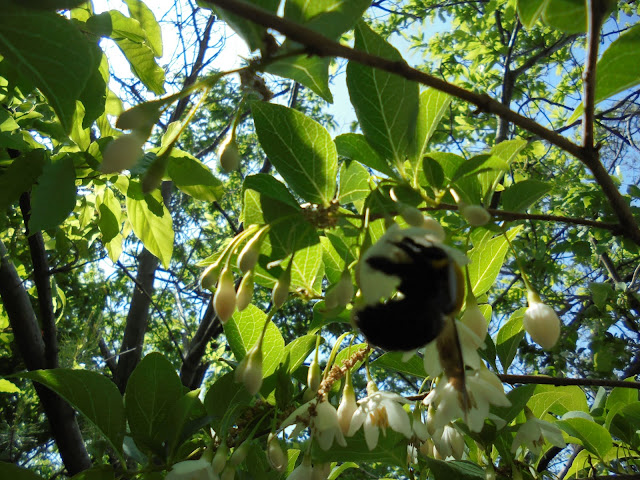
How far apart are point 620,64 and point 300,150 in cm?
52

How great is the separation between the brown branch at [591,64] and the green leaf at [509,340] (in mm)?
658

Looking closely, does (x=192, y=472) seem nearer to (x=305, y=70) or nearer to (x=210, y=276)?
(x=210, y=276)

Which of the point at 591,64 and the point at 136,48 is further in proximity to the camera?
the point at 136,48

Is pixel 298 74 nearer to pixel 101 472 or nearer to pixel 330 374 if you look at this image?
pixel 330 374

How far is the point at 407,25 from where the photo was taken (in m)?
7.02

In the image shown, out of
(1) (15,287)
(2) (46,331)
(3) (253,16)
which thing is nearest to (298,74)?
(3) (253,16)

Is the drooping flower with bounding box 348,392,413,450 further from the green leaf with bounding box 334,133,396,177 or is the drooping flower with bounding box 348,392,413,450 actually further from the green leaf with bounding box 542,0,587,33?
the green leaf with bounding box 542,0,587,33

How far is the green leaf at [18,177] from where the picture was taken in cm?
112

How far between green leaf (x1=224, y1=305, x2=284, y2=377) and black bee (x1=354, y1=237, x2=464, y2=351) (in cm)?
61

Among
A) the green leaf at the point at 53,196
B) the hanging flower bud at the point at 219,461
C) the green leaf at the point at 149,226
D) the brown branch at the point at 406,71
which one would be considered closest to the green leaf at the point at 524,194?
the brown branch at the point at 406,71

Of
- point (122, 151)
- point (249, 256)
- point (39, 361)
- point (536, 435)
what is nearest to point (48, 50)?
point (122, 151)

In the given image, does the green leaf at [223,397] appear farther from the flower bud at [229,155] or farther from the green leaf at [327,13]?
the green leaf at [327,13]

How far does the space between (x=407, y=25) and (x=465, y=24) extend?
0.79 meters

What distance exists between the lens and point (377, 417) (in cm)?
100
